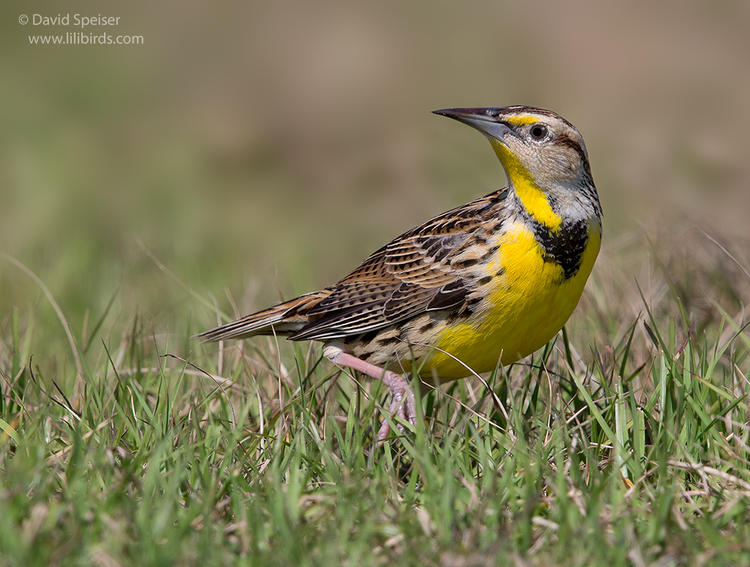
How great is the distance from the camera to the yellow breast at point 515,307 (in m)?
4.03

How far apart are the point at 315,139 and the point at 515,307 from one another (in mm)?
7726

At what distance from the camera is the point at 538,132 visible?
4242 mm

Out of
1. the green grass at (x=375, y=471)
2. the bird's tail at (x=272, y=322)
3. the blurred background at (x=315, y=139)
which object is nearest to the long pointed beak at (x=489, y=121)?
the green grass at (x=375, y=471)

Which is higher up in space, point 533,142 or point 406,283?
point 533,142

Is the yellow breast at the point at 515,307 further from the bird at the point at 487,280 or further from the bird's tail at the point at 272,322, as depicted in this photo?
the bird's tail at the point at 272,322

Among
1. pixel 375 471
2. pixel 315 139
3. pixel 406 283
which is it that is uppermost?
pixel 315 139

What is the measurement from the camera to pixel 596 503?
307 centimetres

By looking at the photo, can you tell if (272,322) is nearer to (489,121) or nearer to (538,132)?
(489,121)

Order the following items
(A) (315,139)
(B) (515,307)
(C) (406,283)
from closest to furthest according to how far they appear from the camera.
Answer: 1. (B) (515,307)
2. (C) (406,283)
3. (A) (315,139)

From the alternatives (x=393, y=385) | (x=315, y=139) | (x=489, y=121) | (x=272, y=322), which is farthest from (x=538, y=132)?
(x=315, y=139)

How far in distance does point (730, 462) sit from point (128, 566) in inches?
69.1

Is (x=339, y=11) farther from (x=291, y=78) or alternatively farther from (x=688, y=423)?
(x=688, y=423)

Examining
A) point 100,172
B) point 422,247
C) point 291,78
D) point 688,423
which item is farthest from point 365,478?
point 291,78

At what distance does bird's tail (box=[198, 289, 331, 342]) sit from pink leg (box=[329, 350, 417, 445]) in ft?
1.10
